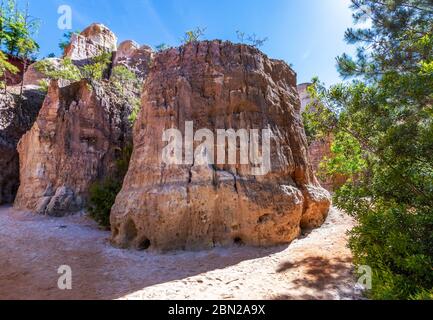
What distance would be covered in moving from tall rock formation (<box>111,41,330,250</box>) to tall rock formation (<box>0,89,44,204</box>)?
9671 mm

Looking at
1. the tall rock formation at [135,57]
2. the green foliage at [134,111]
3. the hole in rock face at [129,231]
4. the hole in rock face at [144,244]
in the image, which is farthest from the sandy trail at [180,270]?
the tall rock formation at [135,57]

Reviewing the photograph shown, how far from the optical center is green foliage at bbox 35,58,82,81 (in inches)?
706

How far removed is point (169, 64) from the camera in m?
9.17

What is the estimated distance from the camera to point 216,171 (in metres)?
7.68

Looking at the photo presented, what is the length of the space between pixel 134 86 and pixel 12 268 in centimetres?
1637

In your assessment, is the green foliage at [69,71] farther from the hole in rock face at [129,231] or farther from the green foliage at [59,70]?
the hole in rock face at [129,231]

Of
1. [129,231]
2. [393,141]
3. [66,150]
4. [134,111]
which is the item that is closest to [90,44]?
[134,111]

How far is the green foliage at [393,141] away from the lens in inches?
175

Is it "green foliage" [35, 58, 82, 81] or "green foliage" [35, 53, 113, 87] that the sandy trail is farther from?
"green foliage" [35, 53, 113, 87]

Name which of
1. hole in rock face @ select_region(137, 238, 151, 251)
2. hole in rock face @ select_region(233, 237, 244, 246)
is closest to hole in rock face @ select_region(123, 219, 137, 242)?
hole in rock face @ select_region(137, 238, 151, 251)

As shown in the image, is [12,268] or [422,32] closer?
[12,268]

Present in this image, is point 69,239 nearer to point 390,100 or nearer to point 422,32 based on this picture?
point 390,100

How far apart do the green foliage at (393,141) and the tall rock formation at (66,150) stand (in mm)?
9408
